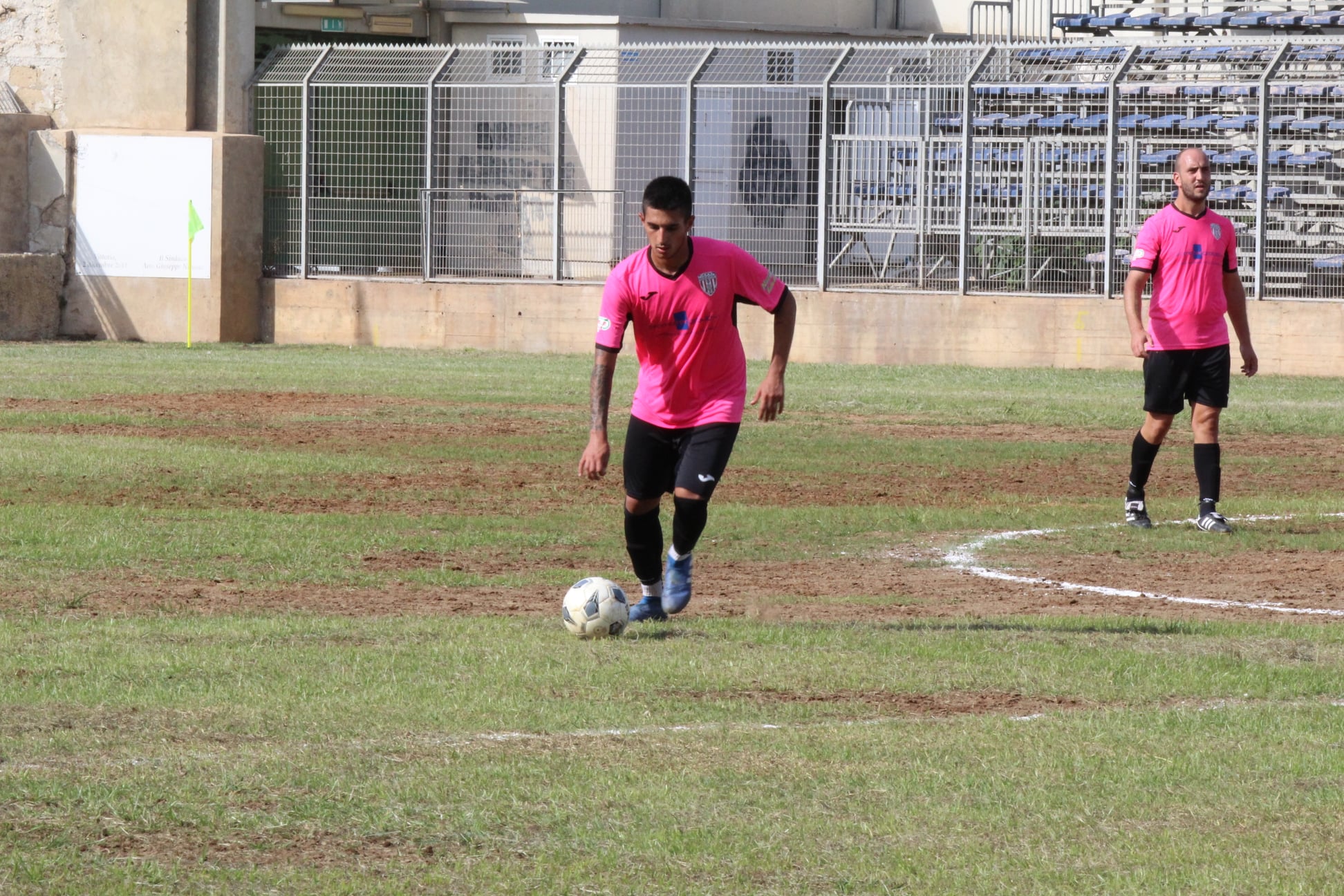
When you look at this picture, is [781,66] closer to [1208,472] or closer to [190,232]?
[190,232]

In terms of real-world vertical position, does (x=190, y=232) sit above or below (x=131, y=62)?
below

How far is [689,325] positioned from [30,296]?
76.5 feet

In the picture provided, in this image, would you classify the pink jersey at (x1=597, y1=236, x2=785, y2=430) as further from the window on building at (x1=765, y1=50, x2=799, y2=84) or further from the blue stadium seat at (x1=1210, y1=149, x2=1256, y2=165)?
the blue stadium seat at (x1=1210, y1=149, x2=1256, y2=165)

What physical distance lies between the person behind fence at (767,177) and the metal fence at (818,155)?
1.3 inches

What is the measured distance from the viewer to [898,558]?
11055 millimetres

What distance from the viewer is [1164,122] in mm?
26062

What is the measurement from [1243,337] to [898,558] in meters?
2.83

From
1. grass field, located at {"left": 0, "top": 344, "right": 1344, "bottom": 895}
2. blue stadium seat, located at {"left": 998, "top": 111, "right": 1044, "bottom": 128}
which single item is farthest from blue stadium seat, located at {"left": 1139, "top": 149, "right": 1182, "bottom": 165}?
grass field, located at {"left": 0, "top": 344, "right": 1344, "bottom": 895}

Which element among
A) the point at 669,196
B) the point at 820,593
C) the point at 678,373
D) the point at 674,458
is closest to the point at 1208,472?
the point at 820,593

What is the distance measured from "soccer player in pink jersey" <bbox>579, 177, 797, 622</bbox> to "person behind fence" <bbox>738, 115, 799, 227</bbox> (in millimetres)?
18235

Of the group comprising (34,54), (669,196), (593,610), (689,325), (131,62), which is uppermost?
(34,54)

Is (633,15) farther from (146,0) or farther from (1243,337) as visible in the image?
(1243,337)

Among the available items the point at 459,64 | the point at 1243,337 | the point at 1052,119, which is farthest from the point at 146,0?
the point at 1243,337

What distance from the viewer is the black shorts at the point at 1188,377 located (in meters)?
12.0
